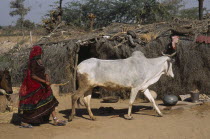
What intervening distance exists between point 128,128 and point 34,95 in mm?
2330

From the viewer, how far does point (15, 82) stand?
13.8 metres

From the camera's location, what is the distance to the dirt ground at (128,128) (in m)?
5.98

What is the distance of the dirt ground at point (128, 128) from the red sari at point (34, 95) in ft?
1.12

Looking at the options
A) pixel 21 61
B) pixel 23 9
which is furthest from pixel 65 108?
pixel 23 9

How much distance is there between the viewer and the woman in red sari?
6.57 meters

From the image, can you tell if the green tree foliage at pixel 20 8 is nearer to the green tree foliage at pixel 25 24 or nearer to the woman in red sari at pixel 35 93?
the green tree foliage at pixel 25 24

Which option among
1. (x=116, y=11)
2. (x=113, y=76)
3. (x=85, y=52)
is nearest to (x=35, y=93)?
(x=113, y=76)

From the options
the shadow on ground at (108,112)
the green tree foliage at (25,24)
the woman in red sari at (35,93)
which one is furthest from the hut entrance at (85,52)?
the green tree foliage at (25,24)

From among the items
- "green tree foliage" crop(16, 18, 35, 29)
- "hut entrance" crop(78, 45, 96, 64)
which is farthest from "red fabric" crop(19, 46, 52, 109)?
"green tree foliage" crop(16, 18, 35, 29)

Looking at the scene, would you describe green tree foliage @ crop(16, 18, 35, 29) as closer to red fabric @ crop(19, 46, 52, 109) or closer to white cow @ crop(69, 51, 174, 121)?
white cow @ crop(69, 51, 174, 121)

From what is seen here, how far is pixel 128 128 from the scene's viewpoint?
650 centimetres

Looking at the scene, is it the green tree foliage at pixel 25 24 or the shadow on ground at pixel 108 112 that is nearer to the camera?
the shadow on ground at pixel 108 112

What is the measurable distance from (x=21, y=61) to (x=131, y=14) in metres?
10.2

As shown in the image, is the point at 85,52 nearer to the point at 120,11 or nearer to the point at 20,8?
the point at 120,11
